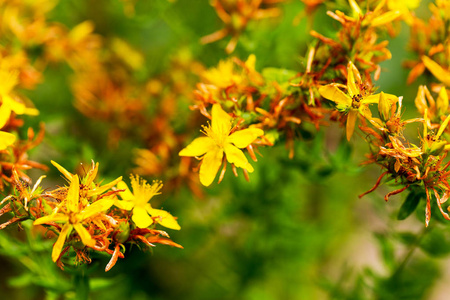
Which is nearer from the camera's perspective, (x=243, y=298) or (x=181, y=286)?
(x=243, y=298)

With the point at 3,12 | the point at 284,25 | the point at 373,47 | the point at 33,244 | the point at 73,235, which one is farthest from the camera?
the point at 284,25

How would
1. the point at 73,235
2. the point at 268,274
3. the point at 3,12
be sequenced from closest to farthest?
the point at 73,235
the point at 3,12
the point at 268,274

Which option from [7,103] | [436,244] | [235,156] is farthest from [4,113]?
[436,244]

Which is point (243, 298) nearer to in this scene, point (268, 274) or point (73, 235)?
point (268, 274)

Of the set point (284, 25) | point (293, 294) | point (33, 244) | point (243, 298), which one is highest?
point (284, 25)

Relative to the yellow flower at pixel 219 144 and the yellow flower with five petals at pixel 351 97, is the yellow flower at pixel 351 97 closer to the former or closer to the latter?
the yellow flower with five petals at pixel 351 97

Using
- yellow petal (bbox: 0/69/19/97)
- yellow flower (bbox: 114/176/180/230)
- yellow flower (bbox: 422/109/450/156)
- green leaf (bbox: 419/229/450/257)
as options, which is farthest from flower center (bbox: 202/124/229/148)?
green leaf (bbox: 419/229/450/257)

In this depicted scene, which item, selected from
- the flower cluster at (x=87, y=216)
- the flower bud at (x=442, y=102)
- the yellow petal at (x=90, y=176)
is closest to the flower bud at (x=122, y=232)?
the flower cluster at (x=87, y=216)

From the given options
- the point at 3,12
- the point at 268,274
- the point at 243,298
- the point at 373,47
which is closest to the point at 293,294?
the point at 268,274

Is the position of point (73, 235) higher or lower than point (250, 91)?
lower
